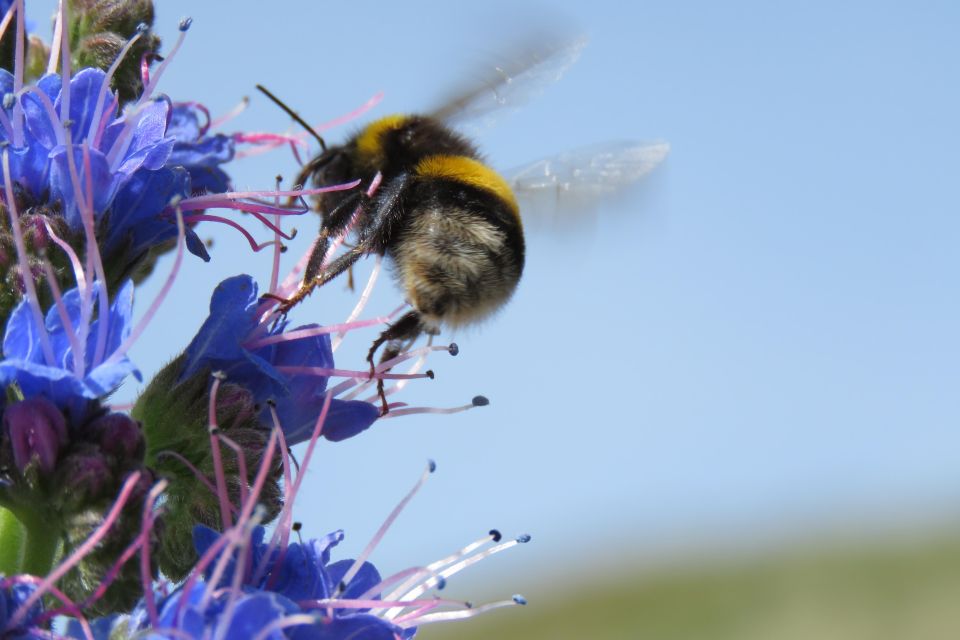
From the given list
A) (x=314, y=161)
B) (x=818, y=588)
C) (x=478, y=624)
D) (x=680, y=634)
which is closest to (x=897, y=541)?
(x=818, y=588)

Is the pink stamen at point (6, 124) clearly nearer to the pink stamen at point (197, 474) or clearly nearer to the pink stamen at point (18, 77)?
the pink stamen at point (18, 77)

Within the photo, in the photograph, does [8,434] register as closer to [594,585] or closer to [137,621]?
[137,621]

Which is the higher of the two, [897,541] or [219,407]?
[897,541]

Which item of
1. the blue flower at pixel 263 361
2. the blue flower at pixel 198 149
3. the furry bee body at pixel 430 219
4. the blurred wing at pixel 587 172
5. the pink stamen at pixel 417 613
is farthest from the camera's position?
the blurred wing at pixel 587 172

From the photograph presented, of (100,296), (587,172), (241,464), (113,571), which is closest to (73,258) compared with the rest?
(100,296)

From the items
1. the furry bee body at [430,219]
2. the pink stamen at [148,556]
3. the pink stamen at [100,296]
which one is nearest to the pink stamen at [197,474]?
the pink stamen at [148,556]

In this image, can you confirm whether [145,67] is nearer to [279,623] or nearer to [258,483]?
[258,483]

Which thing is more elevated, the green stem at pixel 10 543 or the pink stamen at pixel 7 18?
the pink stamen at pixel 7 18
